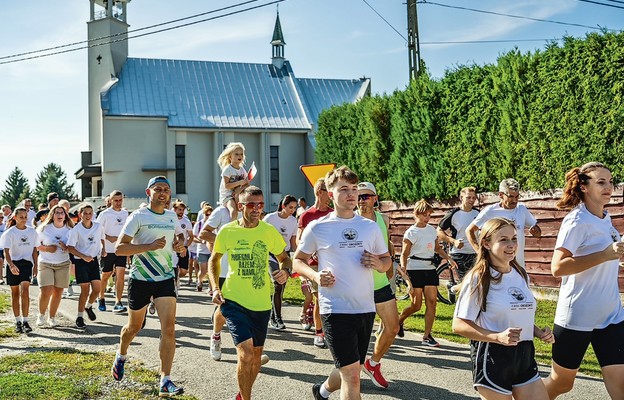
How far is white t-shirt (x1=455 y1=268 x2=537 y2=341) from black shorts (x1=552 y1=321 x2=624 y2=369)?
0.81 meters

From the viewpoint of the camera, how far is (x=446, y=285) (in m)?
17.1

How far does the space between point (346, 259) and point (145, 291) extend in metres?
2.74

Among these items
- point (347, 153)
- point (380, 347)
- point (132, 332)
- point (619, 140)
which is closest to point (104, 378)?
point (132, 332)

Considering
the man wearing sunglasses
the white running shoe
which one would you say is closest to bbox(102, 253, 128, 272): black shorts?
the white running shoe

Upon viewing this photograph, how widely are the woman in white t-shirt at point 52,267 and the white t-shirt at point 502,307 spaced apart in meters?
8.75

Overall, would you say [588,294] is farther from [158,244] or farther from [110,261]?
[110,261]

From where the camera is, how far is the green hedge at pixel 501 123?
41.8 feet

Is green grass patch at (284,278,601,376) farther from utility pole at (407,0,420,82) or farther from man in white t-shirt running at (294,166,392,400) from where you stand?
utility pole at (407,0,420,82)

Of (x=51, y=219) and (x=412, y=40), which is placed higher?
(x=412, y=40)

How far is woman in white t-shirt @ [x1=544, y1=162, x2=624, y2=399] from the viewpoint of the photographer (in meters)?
5.00

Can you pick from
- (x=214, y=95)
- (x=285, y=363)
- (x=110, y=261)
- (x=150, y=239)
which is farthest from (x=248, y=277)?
(x=214, y=95)

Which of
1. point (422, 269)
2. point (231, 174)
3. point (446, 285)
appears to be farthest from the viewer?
point (446, 285)

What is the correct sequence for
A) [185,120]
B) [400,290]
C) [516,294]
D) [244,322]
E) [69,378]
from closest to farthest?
[516,294], [244,322], [69,378], [400,290], [185,120]

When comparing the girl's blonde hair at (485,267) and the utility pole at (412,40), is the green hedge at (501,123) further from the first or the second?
the girl's blonde hair at (485,267)
